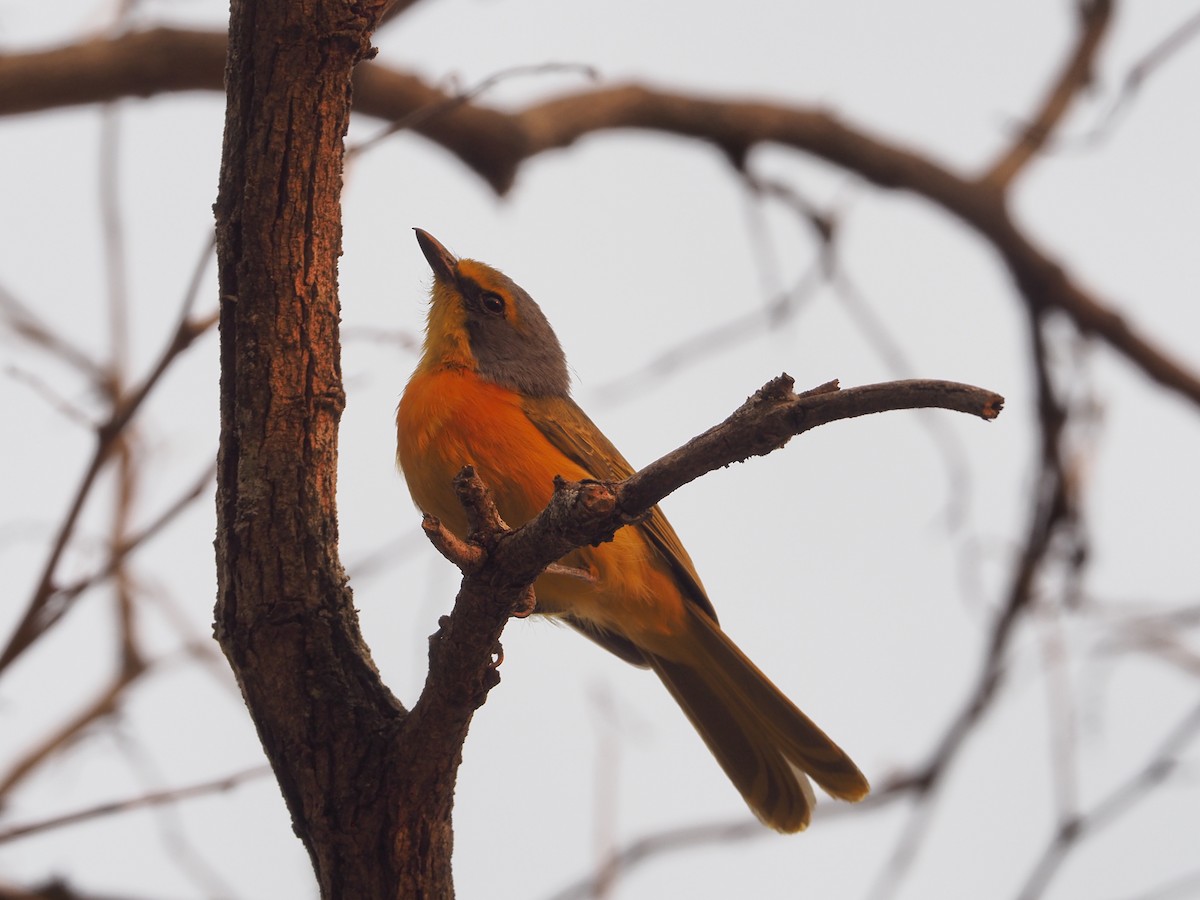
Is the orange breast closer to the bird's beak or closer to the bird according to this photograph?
the bird

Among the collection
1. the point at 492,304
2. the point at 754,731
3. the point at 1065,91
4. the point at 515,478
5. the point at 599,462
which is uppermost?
the point at 1065,91

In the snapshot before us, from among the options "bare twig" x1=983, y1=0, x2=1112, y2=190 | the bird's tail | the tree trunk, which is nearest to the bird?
the bird's tail

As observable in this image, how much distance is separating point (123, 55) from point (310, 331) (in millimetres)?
2882

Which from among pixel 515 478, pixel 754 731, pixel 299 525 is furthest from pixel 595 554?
pixel 299 525

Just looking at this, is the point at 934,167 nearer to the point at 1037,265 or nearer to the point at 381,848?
the point at 1037,265

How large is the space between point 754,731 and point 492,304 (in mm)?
1928

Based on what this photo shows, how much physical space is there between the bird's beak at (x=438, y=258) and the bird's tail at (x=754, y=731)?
169 cm

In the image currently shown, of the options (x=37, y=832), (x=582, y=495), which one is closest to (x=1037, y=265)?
(x=582, y=495)

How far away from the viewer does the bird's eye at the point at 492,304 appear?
5207 mm

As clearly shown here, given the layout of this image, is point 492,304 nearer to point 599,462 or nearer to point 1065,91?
point 599,462

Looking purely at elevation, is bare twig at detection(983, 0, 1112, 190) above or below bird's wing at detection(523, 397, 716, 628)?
above

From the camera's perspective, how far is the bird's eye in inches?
205

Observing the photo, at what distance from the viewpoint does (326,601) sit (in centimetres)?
296

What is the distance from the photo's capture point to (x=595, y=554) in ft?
14.4
